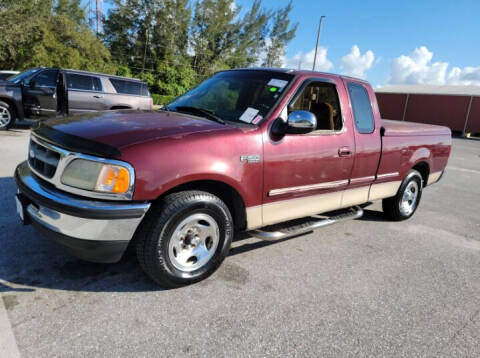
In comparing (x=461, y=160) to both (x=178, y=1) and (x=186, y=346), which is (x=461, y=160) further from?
(x=178, y=1)

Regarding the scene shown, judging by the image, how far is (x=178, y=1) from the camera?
36.3 meters

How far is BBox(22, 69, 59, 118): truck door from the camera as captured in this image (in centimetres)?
987

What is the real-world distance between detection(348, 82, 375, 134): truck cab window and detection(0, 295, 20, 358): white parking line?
3.64 metres

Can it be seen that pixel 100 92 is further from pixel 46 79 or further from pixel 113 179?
pixel 113 179

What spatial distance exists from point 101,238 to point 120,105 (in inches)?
354

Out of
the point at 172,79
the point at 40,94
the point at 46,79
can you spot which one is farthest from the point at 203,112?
the point at 172,79

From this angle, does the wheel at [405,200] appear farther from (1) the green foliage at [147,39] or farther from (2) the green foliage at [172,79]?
(2) the green foliage at [172,79]

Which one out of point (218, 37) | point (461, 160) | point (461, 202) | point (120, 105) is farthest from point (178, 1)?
point (461, 202)

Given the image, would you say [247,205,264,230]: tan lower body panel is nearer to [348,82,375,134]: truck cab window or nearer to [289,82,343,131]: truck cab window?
[289,82,343,131]: truck cab window

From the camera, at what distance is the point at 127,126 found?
2.82 meters

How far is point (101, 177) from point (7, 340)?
3.70 feet

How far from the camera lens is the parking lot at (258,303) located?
231 centimetres

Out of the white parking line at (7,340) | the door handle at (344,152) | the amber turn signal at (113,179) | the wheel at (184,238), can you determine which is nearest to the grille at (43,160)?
the amber turn signal at (113,179)

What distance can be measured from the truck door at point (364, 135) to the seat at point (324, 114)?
0.23m
